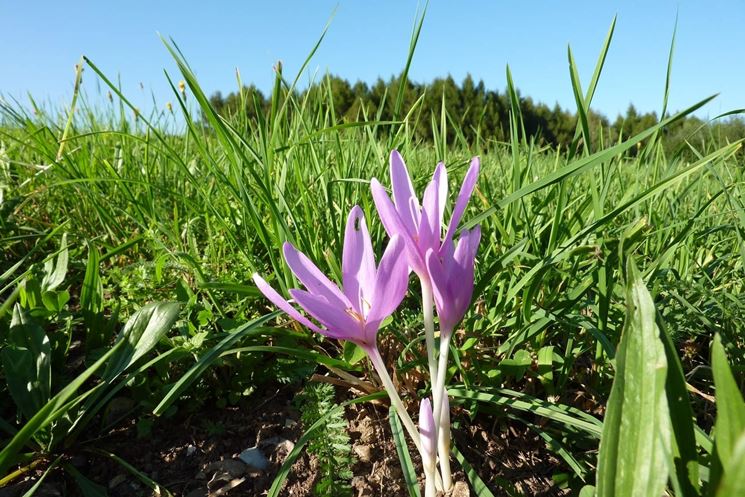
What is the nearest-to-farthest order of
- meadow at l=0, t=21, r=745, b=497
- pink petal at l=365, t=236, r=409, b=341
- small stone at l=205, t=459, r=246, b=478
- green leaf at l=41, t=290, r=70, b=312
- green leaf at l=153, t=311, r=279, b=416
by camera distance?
pink petal at l=365, t=236, r=409, b=341 → green leaf at l=153, t=311, r=279, b=416 → meadow at l=0, t=21, r=745, b=497 → small stone at l=205, t=459, r=246, b=478 → green leaf at l=41, t=290, r=70, b=312

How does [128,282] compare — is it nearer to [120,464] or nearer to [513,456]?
[120,464]

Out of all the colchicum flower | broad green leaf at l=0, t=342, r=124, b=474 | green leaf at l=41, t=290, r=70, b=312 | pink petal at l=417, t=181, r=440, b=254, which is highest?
pink petal at l=417, t=181, r=440, b=254

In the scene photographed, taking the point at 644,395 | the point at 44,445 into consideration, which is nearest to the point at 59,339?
the point at 44,445

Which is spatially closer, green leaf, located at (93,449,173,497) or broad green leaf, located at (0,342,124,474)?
broad green leaf, located at (0,342,124,474)

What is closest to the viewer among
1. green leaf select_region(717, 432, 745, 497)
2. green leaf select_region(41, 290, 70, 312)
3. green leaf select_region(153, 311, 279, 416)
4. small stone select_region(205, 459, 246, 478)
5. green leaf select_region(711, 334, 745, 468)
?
green leaf select_region(717, 432, 745, 497)

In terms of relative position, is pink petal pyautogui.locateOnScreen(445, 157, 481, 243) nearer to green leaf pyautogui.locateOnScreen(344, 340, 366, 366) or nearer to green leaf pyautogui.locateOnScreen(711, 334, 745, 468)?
green leaf pyautogui.locateOnScreen(711, 334, 745, 468)

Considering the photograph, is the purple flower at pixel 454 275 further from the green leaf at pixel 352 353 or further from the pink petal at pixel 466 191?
the green leaf at pixel 352 353

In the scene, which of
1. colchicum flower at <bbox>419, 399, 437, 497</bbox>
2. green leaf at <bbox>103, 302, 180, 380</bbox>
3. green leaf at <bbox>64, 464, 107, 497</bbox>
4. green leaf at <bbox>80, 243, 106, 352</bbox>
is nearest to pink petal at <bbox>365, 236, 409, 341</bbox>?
colchicum flower at <bbox>419, 399, 437, 497</bbox>
